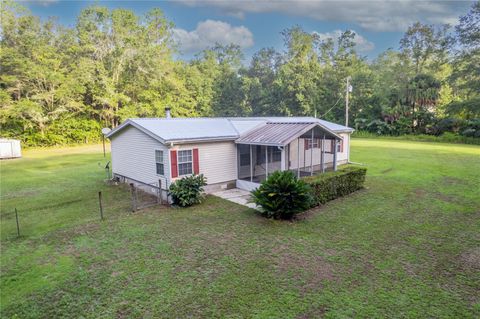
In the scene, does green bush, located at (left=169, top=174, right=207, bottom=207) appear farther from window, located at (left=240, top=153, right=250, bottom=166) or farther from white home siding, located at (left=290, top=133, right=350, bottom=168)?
white home siding, located at (left=290, top=133, right=350, bottom=168)

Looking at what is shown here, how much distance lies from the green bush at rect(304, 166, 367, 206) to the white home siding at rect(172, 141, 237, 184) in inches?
139

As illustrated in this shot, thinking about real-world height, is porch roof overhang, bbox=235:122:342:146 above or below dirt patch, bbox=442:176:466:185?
above

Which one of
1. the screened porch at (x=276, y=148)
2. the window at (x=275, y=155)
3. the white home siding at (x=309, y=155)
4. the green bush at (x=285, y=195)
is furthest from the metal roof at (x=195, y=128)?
the green bush at (x=285, y=195)

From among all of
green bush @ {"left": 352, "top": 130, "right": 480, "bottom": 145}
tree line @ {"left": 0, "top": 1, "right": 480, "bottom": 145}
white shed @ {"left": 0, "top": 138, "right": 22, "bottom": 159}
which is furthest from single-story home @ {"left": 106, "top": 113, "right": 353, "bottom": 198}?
green bush @ {"left": 352, "top": 130, "right": 480, "bottom": 145}

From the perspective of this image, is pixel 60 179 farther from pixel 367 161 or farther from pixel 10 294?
pixel 367 161

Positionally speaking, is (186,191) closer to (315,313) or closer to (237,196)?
(237,196)

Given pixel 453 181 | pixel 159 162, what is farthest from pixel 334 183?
pixel 453 181

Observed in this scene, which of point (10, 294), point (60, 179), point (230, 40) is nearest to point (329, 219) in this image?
point (10, 294)

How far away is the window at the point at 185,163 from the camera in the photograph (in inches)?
420

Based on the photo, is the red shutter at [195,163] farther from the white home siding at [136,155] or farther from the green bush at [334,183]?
the green bush at [334,183]

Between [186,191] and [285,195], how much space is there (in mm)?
3546

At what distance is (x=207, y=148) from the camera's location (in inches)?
448

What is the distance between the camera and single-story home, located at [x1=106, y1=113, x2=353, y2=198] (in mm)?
10625

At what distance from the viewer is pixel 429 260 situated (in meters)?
6.07
